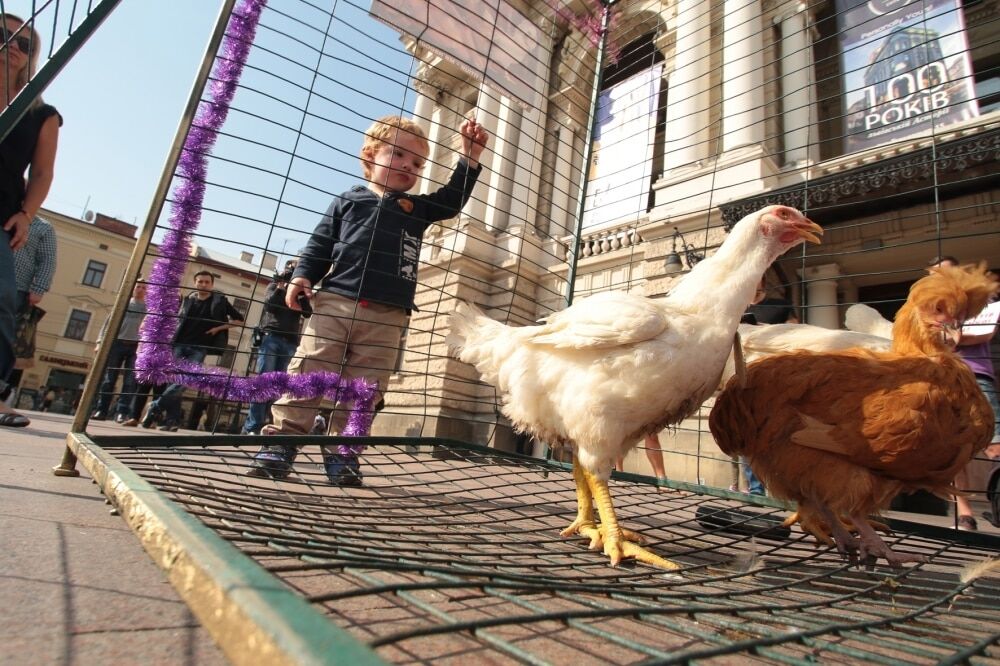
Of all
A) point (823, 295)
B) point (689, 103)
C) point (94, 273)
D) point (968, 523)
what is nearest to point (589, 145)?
point (968, 523)

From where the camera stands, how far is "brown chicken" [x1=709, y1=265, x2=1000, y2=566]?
1262mm

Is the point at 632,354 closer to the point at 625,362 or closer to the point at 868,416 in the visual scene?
the point at 625,362

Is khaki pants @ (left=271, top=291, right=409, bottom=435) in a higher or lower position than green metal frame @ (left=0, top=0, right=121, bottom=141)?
lower

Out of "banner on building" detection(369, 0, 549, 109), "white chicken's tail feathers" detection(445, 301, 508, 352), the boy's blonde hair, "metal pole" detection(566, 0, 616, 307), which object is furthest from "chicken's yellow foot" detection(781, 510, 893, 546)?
"banner on building" detection(369, 0, 549, 109)

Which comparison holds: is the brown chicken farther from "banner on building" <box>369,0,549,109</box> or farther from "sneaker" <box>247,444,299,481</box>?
"banner on building" <box>369,0,549,109</box>

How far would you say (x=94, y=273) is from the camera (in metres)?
23.2

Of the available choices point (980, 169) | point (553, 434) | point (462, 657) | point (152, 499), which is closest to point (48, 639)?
point (152, 499)

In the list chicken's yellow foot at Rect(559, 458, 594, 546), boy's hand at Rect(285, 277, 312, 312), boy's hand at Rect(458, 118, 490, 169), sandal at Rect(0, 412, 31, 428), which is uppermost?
boy's hand at Rect(458, 118, 490, 169)

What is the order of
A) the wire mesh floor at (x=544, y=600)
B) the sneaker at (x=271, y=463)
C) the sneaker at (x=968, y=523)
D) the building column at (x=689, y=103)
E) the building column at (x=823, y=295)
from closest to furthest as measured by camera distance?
1. the wire mesh floor at (x=544, y=600)
2. the sneaker at (x=271, y=463)
3. the sneaker at (x=968, y=523)
4. the building column at (x=823, y=295)
5. the building column at (x=689, y=103)

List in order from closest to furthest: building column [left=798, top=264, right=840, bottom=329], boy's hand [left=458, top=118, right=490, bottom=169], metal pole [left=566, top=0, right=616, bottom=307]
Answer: boy's hand [left=458, top=118, right=490, bottom=169] < metal pole [left=566, top=0, right=616, bottom=307] < building column [left=798, top=264, right=840, bottom=329]

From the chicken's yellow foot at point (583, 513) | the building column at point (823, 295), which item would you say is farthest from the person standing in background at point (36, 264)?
the building column at point (823, 295)

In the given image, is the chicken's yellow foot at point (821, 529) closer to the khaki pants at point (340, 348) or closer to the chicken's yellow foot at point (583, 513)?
the chicken's yellow foot at point (583, 513)

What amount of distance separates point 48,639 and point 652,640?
0.70m

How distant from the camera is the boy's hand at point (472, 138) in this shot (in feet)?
8.31
